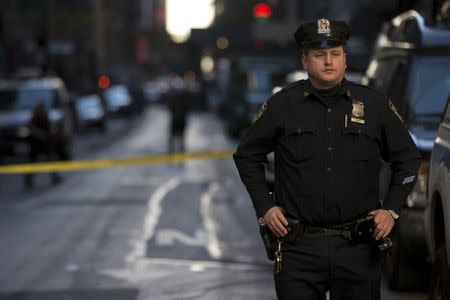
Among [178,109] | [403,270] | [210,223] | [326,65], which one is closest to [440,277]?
[326,65]

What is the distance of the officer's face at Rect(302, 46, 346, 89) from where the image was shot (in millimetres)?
5500

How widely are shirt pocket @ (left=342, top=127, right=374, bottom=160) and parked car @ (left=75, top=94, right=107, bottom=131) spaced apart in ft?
146

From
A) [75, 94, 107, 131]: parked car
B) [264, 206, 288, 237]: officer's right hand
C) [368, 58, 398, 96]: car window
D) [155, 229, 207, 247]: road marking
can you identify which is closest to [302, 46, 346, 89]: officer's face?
[264, 206, 288, 237]: officer's right hand

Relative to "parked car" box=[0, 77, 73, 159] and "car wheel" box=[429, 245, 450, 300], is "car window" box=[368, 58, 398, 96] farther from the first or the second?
"parked car" box=[0, 77, 73, 159]

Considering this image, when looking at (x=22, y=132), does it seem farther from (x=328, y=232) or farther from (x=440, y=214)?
(x=328, y=232)

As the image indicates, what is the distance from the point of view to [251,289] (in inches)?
411

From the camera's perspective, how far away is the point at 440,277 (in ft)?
22.4

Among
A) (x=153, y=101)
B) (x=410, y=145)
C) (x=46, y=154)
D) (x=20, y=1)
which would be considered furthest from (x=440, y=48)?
(x=153, y=101)

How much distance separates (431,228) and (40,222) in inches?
370

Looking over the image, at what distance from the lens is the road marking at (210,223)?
13.1 metres

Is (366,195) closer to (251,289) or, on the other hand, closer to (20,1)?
(251,289)

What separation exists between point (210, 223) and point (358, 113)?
10.5m

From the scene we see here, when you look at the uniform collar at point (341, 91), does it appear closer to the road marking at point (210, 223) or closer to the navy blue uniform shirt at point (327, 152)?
the navy blue uniform shirt at point (327, 152)

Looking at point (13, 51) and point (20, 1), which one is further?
point (20, 1)
